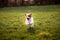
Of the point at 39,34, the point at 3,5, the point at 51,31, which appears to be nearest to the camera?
Answer: the point at 39,34

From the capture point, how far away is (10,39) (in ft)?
19.3

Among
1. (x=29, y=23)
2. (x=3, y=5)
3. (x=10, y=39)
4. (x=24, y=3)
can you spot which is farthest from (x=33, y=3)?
(x=10, y=39)

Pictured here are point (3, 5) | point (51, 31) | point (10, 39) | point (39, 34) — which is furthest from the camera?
point (3, 5)

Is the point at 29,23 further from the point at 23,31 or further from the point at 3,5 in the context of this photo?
the point at 3,5

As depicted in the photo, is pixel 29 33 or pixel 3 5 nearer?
pixel 29 33

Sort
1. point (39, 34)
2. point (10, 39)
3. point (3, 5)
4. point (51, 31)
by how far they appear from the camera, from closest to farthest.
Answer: point (10, 39)
point (39, 34)
point (51, 31)
point (3, 5)

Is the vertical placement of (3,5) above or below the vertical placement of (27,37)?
below

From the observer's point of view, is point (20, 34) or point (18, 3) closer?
point (20, 34)

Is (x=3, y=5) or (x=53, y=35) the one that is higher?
(x=53, y=35)

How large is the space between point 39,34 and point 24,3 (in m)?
13.3

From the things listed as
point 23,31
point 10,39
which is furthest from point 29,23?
point 10,39

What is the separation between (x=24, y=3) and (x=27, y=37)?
44.6 feet

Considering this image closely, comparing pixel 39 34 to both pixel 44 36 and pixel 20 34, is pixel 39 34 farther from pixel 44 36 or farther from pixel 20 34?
pixel 20 34

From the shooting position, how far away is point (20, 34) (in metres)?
6.43
